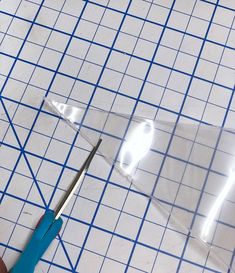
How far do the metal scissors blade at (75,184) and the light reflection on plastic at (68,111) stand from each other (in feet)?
0.20

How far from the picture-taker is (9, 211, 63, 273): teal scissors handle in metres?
0.70

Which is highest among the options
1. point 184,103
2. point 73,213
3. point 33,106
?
point 184,103

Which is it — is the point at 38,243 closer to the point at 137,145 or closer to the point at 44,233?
the point at 44,233

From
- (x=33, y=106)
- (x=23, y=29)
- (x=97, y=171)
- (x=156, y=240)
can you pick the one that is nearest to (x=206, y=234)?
(x=156, y=240)

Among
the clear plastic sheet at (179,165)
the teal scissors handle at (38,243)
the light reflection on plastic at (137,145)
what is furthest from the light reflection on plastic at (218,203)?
the teal scissors handle at (38,243)

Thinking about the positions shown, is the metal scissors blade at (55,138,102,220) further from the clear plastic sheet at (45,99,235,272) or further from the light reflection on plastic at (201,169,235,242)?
the light reflection on plastic at (201,169,235,242)

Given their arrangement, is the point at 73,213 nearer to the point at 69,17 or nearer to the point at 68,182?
the point at 68,182

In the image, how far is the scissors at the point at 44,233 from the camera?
701 mm

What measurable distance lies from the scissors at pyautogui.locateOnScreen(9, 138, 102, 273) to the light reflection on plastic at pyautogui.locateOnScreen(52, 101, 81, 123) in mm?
76

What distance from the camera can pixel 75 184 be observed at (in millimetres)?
757

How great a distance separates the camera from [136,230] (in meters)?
0.75

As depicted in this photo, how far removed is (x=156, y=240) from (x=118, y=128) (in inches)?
8.0

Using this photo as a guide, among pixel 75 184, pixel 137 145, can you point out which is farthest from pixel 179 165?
pixel 75 184

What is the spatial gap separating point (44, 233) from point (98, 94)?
0.85 ft
